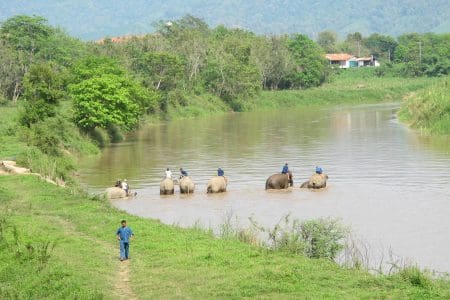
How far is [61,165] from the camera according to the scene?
3644cm

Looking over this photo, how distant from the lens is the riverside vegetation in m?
15.5

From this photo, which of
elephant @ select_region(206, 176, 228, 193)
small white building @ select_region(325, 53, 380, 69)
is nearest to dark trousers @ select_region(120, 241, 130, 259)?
elephant @ select_region(206, 176, 228, 193)

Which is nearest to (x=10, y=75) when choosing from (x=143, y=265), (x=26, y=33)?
(x=26, y=33)

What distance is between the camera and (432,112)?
57.0m

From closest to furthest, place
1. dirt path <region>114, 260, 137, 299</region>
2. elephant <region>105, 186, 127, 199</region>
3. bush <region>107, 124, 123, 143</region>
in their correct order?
dirt path <region>114, 260, 137, 299</region>, elephant <region>105, 186, 127, 199</region>, bush <region>107, 124, 123, 143</region>

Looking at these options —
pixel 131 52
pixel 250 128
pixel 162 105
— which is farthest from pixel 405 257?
pixel 131 52

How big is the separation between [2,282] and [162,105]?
206 ft

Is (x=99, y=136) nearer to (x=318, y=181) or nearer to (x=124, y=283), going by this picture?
(x=318, y=181)

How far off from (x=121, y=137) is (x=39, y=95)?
1012 centimetres

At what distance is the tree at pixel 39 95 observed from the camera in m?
46.5

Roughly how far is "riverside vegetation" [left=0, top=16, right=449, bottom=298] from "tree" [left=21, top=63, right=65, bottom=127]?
8 centimetres

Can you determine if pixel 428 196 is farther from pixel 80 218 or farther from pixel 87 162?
pixel 87 162

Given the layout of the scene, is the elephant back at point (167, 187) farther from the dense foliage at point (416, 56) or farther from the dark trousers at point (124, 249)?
the dense foliage at point (416, 56)

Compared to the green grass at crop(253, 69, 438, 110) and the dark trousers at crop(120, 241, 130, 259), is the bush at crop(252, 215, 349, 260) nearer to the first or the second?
the dark trousers at crop(120, 241, 130, 259)
